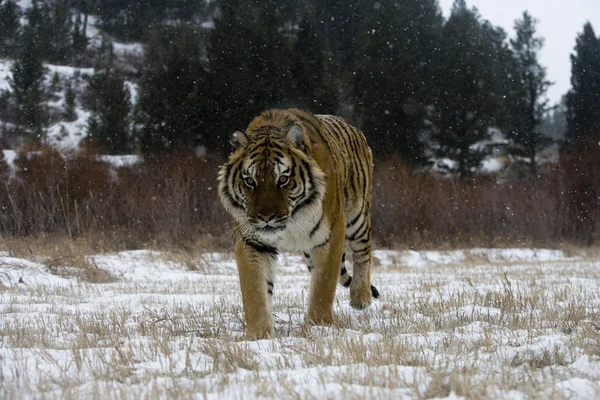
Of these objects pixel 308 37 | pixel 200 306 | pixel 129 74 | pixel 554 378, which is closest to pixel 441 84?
pixel 308 37

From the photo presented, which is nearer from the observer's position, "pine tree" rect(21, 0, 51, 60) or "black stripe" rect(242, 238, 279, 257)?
"black stripe" rect(242, 238, 279, 257)

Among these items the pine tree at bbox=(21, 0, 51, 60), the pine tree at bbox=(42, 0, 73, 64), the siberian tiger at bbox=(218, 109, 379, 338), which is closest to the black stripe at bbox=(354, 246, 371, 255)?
the siberian tiger at bbox=(218, 109, 379, 338)

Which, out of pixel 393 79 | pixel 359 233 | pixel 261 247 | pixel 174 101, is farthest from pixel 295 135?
pixel 393 79

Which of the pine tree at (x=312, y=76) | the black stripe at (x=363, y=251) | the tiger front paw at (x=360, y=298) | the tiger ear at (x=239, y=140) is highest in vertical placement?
the pine tree at (x=312, y=76)

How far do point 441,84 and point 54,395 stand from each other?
37.8 m

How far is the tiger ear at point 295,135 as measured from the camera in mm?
5027

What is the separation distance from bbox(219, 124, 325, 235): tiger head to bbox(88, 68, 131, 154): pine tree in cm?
2681

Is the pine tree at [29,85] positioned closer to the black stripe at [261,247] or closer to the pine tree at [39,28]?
the pine tree at [39,28]

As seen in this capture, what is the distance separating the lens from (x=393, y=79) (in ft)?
120

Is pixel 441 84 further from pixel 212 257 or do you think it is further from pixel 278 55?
pixel 212 257

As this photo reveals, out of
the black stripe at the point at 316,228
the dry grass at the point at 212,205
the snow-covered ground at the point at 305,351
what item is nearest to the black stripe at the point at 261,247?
the black stripe at the point at 316,228

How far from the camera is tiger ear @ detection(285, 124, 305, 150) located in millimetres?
5027

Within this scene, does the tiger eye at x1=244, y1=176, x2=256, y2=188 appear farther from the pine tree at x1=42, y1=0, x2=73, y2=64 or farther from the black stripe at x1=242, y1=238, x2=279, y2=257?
the pine tree at x1=42, y1=0, x2=73, y2=64

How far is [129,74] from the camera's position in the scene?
48.1 meters
